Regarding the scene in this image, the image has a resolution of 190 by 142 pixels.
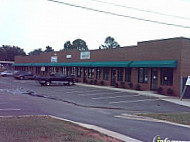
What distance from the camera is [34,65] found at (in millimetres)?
59094

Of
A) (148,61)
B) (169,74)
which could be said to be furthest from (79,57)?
(169,74)

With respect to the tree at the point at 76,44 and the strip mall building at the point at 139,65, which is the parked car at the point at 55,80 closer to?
the strip mall building at the point at 139,65

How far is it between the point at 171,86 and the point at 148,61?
4.19m

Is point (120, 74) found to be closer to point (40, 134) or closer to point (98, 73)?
point (98, 73)

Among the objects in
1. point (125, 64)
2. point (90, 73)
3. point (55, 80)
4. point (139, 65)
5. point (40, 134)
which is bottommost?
point (55, 80)

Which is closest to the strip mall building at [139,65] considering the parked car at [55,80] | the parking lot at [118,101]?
the parking lot at [118,101]

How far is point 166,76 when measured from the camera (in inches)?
1073

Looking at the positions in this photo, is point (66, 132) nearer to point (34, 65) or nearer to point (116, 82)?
point (116, 82)

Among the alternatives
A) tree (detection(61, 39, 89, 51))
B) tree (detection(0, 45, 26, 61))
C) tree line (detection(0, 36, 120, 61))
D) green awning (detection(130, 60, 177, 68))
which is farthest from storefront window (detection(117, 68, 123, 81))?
tree (detection(61, 39, 89, 51))

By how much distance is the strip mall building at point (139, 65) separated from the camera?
85.2 ft

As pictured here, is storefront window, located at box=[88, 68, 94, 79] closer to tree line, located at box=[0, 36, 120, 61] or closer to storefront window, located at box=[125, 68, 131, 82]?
storefront window, located at box=[125, 68, 131, 82]

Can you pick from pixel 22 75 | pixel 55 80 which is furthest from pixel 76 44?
pixel 55 80

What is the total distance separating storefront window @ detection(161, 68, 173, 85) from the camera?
87.6 ft

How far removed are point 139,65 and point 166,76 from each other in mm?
3609
